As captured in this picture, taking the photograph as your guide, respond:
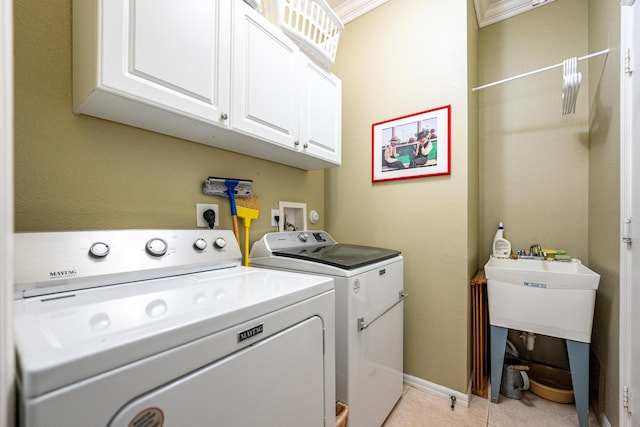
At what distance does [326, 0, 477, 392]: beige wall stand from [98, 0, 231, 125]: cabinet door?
4.22 ft

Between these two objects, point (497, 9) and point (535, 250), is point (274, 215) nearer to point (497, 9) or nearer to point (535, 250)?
point (535, 250)

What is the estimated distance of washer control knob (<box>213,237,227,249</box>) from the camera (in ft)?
4.10

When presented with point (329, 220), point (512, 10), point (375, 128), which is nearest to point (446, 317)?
point (329, 220)

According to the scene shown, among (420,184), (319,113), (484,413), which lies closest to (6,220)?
(319,113)

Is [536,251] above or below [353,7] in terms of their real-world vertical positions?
below

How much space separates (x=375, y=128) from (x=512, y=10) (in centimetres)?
145

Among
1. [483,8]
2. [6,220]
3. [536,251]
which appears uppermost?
[483,8]

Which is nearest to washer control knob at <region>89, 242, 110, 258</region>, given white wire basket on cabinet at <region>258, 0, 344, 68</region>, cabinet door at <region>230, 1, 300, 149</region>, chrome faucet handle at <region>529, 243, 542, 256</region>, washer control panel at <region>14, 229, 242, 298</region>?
washer control panel at <region>14, 229, 242, 298</region>

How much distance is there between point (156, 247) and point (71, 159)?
0.48 meters

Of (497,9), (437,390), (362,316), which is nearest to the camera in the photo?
(362,316)

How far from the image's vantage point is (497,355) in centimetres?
171

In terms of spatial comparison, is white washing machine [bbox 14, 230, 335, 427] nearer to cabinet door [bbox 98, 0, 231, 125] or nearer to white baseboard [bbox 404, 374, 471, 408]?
cabinet door [bbox 98, 0, 231, 125]

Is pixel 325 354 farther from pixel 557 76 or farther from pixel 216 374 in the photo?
pixel 557 76

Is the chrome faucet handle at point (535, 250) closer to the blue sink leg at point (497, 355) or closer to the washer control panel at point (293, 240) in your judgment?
the blue sink leg at point (497, 355)
